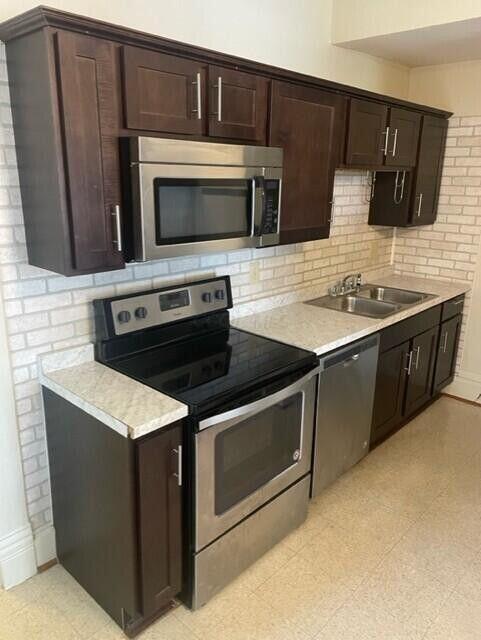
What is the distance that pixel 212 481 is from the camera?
1.87 meters

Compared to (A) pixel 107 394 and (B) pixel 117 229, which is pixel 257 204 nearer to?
(B) pixel 117 229

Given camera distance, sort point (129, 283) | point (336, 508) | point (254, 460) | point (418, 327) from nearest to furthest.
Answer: point (254, 460) → point (129, 283) → point (336, 508) → point (418, 327)

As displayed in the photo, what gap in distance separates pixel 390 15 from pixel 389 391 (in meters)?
2.16

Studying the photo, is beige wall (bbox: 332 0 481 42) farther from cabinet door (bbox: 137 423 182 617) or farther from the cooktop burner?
cabinet door (bbox: 137 423 182 617)

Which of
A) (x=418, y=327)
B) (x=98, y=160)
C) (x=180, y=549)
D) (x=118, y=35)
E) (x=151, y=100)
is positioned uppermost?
(x=118, y=35)

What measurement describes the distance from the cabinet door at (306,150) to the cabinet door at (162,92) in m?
0.46

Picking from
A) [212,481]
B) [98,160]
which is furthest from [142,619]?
[98,160]

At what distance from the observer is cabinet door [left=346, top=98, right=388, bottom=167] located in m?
2.69

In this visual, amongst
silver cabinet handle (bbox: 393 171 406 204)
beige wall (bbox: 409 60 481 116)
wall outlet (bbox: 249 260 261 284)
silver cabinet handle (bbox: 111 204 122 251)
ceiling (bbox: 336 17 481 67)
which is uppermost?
ceiling (bbox: 336 17 481 67)

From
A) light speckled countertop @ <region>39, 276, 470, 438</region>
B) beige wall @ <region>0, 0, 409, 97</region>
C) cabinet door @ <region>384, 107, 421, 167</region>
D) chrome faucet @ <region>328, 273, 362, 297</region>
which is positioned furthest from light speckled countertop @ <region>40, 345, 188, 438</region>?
cabinet door @ <region>384, 107, 421, 167</region>

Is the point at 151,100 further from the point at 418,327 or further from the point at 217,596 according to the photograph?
the point at 418,327

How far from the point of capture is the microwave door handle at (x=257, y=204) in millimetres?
2117

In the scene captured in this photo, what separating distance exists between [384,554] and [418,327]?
4.73ft

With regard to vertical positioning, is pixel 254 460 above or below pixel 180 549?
above
